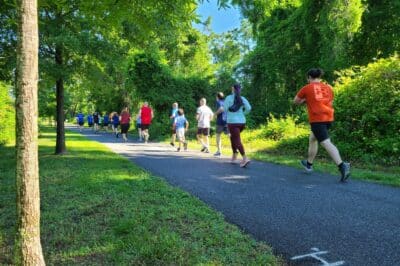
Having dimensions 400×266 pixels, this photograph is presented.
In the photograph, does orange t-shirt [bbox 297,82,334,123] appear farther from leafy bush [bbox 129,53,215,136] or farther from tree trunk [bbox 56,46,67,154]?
leafy bush [bbox 129,53,215,136]

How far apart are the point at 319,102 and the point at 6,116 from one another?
16.7 meters

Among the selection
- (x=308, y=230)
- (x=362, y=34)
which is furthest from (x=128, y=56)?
(x=362, y=34)

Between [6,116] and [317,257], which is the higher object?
[6,116]

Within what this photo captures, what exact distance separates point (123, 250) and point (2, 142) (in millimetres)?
17301

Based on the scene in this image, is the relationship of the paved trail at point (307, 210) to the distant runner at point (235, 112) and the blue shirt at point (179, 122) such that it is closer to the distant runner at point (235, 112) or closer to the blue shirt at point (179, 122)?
the distant runner at point (235, 112)

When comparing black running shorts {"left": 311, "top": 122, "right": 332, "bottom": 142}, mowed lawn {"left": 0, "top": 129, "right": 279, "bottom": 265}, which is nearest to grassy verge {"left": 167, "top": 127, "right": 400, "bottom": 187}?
black running shorts {"left": 311, "top": 122, "right": 332, "bottom": 142}

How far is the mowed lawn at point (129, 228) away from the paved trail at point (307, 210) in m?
0.35

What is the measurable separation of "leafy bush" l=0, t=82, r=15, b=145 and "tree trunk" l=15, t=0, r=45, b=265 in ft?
56.3

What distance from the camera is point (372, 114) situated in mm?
11086

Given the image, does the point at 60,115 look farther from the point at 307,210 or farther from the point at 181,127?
the point at 307,210

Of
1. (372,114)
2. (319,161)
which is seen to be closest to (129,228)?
(319,161)

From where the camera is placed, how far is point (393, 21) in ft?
60.2

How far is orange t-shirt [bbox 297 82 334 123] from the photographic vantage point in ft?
25.5

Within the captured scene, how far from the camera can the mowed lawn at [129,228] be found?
3.76m
